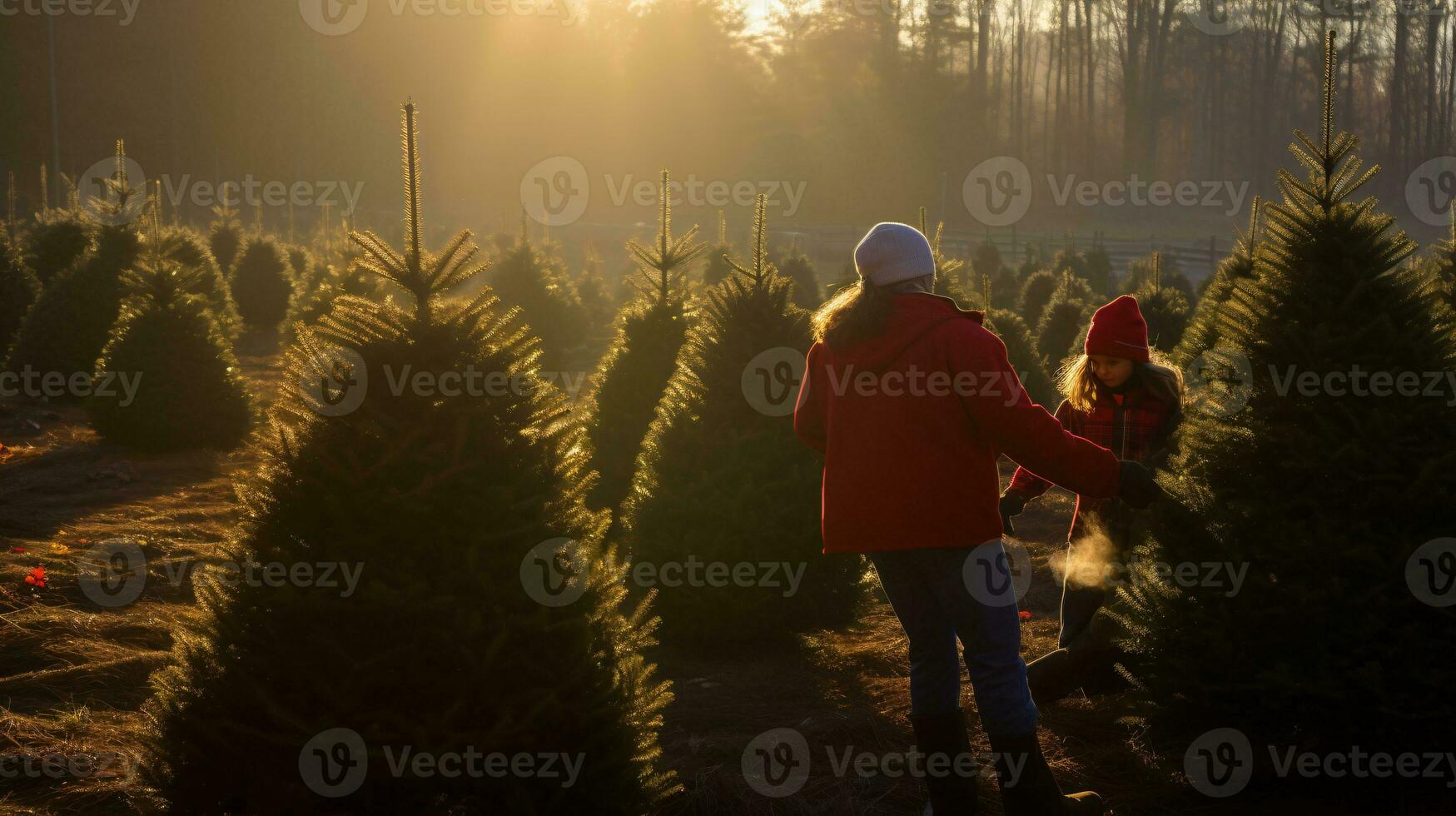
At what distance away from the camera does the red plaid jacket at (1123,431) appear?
5.03 meters

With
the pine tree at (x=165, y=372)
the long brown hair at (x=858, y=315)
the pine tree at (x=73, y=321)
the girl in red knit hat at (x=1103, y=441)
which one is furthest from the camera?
the pine tree at (x=73, y=321)

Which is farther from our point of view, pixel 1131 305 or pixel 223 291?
pixel 223 291

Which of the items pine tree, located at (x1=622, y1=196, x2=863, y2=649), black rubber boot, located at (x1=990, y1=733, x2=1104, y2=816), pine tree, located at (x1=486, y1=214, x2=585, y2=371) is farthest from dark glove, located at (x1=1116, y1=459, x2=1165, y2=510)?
pine tree, located at (x1=486, y1=214, x2=585, y2=371)

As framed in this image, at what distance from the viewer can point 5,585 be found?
6484mm

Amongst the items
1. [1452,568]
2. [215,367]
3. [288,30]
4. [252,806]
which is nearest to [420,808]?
[252,806]

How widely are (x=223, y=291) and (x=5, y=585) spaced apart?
1462cm

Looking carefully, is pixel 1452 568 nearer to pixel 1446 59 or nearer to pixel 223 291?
pixel 223 291

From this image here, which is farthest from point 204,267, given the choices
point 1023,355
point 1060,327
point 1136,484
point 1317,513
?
point 1317,513

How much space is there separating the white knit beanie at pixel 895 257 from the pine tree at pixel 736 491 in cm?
277

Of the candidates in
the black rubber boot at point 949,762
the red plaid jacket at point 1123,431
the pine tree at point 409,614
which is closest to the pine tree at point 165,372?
the pine tree at point 409,614

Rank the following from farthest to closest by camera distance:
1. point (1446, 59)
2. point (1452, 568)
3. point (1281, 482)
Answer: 1. point (1446, 59)
2. point (1281, 482)
3. point (1452, 568)

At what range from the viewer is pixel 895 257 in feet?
12.1

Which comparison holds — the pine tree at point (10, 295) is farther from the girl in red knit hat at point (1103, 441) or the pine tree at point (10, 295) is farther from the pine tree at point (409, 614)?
the girl in red knit hat at point (1103, 441)

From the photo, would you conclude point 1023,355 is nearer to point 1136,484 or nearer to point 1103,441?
point 1103,441
